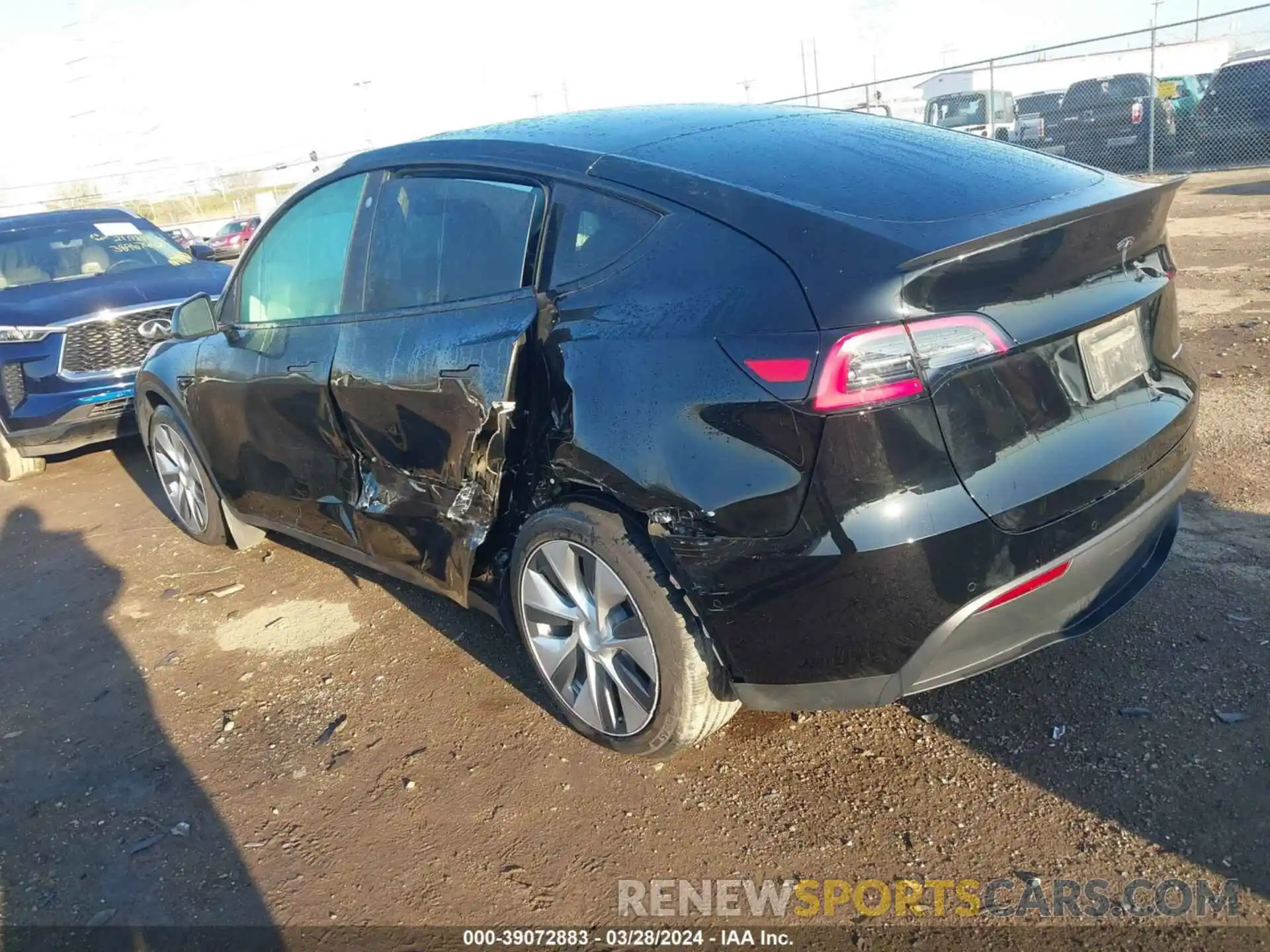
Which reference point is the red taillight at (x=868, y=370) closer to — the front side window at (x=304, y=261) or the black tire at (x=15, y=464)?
the front side window at (x=304, y=261)

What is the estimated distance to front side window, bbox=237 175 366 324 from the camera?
142 inches

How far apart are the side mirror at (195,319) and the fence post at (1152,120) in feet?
47.6

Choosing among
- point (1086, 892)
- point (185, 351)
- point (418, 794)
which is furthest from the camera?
point (185, 351)

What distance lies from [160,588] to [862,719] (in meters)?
3.43

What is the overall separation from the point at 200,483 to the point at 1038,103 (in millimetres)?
19126

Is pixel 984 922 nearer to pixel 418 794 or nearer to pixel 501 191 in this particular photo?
pixel 418 794

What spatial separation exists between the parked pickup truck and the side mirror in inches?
630

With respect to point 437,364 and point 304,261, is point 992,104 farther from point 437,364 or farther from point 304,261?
point 437,364

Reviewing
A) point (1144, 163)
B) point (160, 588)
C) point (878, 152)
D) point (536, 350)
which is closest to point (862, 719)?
point (536, 350)

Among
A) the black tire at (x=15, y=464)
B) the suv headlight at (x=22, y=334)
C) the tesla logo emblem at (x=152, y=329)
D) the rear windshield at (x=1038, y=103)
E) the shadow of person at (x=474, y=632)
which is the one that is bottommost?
the shadow of person at (x=474, y=632)

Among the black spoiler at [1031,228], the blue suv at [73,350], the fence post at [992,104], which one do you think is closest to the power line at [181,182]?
the fence post at [992,104]

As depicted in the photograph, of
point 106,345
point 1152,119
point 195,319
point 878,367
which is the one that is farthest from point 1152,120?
point 878,367

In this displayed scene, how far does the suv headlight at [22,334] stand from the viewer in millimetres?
6219

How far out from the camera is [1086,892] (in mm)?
2264
